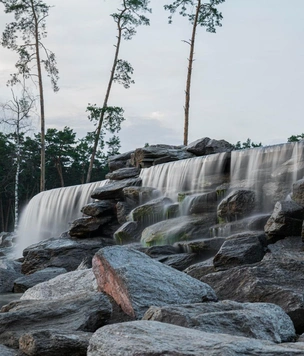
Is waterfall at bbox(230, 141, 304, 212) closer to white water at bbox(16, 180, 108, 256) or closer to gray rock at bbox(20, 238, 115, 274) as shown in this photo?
gray rock at bbox(20, 238, 115, 274)

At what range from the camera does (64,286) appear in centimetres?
711

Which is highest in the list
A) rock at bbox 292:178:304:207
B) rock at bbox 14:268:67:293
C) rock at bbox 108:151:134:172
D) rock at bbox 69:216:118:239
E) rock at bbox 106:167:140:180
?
rock at bbox 108:151:134:172

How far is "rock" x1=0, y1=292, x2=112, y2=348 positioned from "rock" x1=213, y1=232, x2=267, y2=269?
3450 mm

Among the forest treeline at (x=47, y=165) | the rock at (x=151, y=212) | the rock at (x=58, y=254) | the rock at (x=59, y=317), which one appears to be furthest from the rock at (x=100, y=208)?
the forest treeline at (x=47, y=165)

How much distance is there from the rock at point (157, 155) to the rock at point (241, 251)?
8.62 metres

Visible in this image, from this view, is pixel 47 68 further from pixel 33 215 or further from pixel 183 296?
pixel 183 296

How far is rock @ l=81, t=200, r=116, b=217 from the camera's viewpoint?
16.3 meters

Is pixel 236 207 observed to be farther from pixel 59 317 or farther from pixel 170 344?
pixel 170 344

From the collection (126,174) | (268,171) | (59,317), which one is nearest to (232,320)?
(59,317)

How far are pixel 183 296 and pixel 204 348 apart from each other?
211 centimetres

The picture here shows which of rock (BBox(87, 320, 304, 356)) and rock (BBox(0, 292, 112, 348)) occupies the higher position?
rock (BBox(87, 320, 304, 356))

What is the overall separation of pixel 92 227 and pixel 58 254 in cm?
187

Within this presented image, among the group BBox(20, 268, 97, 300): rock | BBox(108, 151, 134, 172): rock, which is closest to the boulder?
BBox(20, 268, 97, 300): rock

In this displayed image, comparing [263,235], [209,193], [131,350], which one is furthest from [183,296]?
[209,193]
